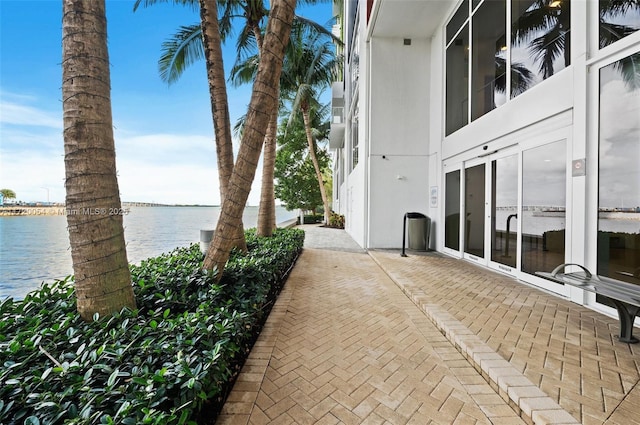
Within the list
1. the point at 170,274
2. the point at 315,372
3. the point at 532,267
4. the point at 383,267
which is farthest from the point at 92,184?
the point at 532,267

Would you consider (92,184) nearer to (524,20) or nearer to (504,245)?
(504,245)

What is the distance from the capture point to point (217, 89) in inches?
189

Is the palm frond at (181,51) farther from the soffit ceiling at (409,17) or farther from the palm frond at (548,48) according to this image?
the palm frond at (548,48)

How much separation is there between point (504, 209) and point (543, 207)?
913mm

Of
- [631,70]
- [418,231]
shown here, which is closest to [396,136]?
[418,231]

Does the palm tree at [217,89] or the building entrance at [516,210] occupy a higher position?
the palm tree at [217,89]

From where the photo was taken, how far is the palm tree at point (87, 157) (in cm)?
224

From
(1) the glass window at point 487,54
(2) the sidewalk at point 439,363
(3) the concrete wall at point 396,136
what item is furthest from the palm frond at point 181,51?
(2) the sidewalk at point 439,363

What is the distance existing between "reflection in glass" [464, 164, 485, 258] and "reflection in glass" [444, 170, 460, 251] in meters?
0.33

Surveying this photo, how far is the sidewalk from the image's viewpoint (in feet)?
6.80

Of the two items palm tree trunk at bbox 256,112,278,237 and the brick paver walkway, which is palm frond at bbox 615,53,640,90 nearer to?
the brick paver walkway

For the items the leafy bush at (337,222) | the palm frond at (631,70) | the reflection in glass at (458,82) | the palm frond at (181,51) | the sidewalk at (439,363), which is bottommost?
the sidewalk at (439,363)

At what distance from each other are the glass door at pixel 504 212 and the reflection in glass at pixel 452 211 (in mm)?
1391

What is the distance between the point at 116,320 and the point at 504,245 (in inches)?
243
